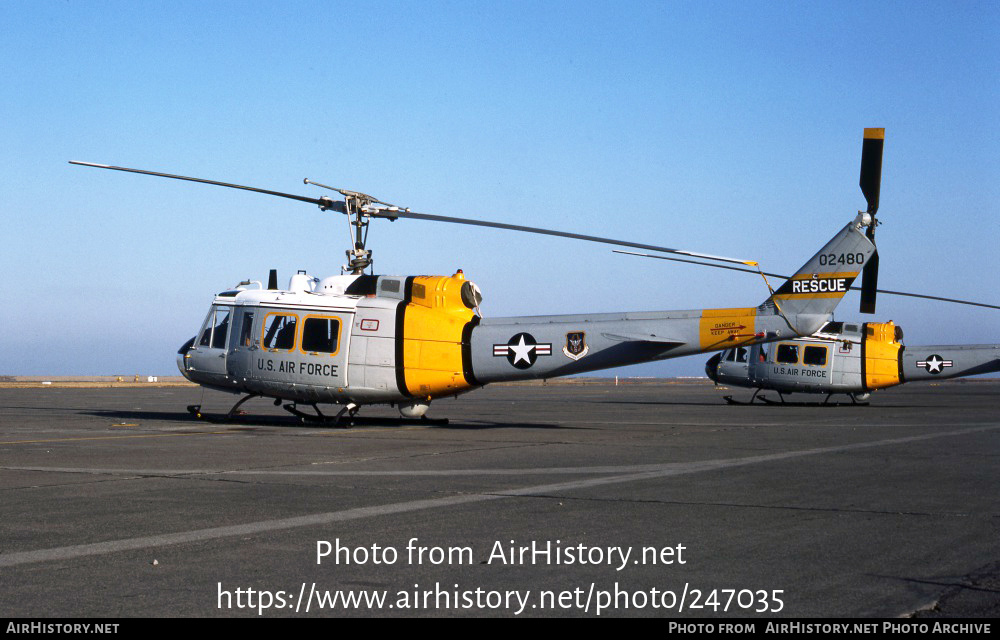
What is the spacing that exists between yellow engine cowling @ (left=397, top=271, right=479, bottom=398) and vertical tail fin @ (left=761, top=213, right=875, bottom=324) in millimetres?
7225

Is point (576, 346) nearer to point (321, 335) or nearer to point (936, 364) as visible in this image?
point (321, 335)

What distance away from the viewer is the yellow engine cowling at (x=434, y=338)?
2297cm

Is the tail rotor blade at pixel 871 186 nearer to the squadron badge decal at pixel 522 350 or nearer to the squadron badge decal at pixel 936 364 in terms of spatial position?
the squadron badge decal at pixel 522 350

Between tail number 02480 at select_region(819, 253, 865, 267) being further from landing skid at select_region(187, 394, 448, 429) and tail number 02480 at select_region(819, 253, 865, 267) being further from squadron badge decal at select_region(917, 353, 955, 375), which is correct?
squadron badge decal at select_region(917, 353, 955, 375)

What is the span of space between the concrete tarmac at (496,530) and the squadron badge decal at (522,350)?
4.81m

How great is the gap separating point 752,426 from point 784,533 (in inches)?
649

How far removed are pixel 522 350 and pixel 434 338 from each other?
2159mm

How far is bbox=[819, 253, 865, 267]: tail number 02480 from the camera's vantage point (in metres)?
22.9

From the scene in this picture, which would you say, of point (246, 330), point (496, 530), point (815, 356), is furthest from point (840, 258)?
point (815, 356)

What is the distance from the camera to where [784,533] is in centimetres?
846

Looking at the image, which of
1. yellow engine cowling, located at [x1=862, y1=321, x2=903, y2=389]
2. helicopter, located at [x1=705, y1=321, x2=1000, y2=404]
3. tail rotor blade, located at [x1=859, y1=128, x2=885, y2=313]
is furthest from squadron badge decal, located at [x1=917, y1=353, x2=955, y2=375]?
tail rotor blade, located at [x1=859, y1=128, x2=885, y2=313]

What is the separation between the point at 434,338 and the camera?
75.4ft

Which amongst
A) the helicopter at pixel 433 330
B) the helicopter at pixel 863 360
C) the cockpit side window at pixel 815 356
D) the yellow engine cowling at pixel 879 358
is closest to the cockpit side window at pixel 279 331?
the helicopter at pixel 433 330
